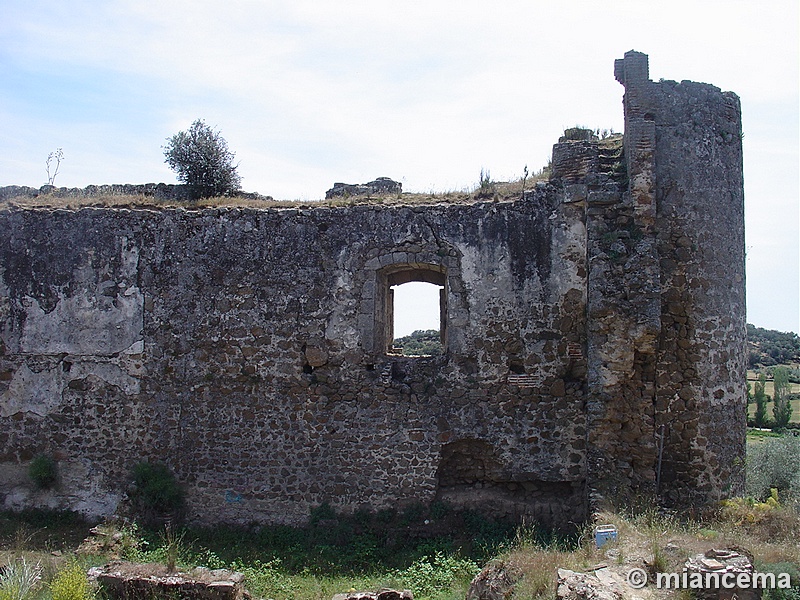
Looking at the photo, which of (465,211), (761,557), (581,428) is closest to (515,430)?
(581,428)

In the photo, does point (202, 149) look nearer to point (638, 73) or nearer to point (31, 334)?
point (31, 334)

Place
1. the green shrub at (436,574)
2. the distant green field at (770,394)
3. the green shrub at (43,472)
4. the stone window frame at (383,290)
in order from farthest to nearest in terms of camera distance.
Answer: the distant green field at (770,394), the green shrub at (43,472), the stone window frame at (383,290), the green shrub at (436,574)

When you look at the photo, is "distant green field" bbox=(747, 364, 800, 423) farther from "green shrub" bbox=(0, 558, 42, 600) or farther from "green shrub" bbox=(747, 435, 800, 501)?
"green shrub" bbox=(0, 558, 42, 600)

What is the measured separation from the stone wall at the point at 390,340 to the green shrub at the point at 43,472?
151 millimetres

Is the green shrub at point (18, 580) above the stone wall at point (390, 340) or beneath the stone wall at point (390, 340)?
beneath

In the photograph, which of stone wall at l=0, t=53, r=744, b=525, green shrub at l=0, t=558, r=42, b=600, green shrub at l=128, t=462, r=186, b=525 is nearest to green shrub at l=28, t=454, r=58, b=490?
stone wall at l=0, t=53, r=744, b=525

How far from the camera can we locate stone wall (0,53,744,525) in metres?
9.09

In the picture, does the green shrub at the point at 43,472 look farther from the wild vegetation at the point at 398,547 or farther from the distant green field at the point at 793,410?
the distant green field at the point at 793,410

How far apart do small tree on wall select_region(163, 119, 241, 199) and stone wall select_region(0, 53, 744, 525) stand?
161cm

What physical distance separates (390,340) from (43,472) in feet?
18.4

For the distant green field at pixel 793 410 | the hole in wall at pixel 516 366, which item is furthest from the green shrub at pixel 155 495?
the distant green field at pixel 793 410

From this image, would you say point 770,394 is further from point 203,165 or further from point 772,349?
point 203,165

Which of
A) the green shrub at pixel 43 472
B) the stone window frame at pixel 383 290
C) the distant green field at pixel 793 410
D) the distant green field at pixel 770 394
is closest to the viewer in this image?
A: the stone window frame at pixel 383 290

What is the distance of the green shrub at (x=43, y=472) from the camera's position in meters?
10.4
